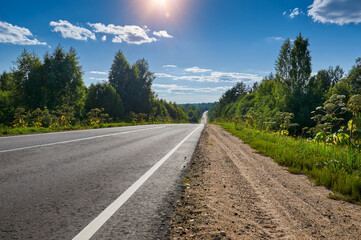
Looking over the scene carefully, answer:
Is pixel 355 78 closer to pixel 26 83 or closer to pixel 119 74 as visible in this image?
pixel 119 74

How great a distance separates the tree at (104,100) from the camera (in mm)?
40787

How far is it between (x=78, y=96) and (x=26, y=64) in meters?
8.57

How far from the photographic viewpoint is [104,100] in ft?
134

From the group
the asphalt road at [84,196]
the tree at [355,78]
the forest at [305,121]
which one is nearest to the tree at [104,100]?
the forest at [305,121]

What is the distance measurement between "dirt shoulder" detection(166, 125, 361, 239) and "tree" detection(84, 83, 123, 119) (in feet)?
126

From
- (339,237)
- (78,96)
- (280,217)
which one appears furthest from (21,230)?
(78,96)

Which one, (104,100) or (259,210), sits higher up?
(104,100)

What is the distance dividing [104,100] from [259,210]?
134ft

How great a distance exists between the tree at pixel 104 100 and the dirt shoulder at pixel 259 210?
3837cm

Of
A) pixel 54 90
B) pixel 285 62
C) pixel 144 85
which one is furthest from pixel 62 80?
pixel 285 62

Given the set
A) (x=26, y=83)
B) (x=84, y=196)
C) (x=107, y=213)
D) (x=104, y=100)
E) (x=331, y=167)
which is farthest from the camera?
(x=104, y=100)

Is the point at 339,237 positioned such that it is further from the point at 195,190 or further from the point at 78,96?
the point at 78,96

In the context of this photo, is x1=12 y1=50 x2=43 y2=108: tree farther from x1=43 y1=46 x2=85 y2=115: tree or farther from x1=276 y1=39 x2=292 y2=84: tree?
x1=276 y1=39 x2=292 y2=84: tree

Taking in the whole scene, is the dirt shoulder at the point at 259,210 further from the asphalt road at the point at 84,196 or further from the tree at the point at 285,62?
the tree at the point at 285,62
